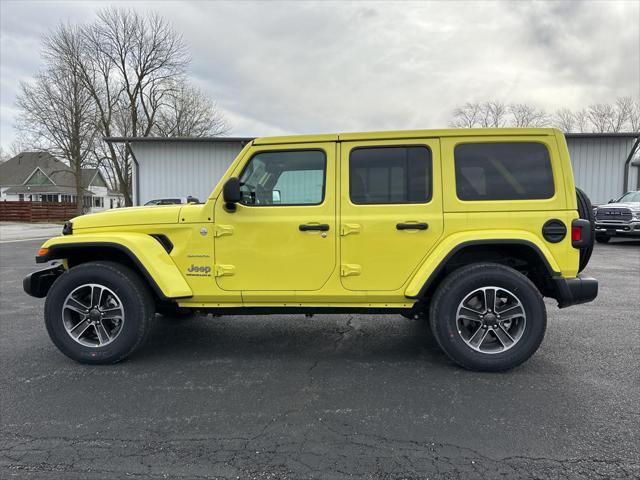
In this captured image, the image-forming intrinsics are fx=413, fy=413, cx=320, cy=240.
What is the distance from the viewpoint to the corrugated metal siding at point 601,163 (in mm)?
17750

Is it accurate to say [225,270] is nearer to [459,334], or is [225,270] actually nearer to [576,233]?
[459,334]

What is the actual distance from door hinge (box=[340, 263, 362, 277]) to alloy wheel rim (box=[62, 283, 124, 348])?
76.9 inches

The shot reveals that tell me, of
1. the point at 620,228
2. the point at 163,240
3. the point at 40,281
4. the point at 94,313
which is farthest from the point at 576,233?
the point at 620,228

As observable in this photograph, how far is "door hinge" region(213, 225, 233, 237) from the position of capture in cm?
356

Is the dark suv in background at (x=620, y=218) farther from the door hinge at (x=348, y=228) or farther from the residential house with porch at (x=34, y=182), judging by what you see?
the residential house with porch at (x=34, y=182)

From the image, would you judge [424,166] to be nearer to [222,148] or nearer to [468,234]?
[468,234]

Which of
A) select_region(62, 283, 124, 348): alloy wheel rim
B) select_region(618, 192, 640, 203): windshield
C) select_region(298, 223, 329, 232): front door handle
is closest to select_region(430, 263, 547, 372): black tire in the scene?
select_region(298, 223, 329, 232): front door handle

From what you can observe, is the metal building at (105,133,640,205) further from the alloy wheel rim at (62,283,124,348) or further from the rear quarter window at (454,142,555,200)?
the rear quarter window at (454,142,555,200)

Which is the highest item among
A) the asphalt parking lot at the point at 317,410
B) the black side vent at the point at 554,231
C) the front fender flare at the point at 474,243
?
the black side vent at the point at 554,231

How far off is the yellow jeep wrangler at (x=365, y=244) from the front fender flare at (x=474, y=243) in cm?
1

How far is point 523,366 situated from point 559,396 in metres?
0.55

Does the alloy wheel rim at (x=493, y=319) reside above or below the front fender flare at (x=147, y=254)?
below

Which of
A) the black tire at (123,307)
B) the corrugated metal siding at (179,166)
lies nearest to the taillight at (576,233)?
the black tire at (123,307)

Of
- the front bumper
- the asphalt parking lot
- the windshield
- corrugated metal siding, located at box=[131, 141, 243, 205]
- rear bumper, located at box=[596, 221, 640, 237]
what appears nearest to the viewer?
the asphalt parking lot
